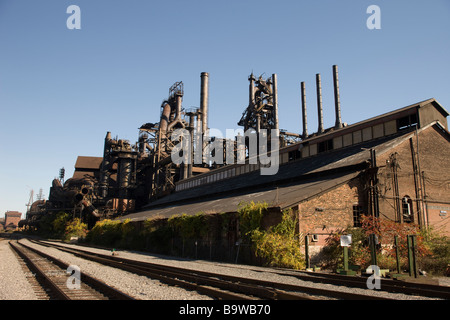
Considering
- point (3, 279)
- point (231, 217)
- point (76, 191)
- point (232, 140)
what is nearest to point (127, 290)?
point (3, 279)

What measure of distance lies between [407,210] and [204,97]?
37.7 m

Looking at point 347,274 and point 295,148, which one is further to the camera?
point 295,148

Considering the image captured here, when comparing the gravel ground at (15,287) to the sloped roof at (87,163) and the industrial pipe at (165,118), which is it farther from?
the sloped roof at (87,163)

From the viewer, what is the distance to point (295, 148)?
3194 cm

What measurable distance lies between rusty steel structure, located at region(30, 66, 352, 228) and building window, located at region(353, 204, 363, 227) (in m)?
26.2

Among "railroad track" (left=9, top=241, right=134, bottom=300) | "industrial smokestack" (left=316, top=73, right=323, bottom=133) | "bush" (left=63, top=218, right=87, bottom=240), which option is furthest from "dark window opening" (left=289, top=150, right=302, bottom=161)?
"bush" (left=63, top=218, right=87, bottom=240)

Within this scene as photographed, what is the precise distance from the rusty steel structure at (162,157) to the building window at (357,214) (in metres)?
26.2

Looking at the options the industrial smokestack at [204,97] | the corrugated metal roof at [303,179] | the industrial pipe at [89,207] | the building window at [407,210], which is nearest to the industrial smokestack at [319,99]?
the industrial smokestack at [204,97]

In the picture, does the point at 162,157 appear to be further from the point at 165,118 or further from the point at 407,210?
the point at 407,210

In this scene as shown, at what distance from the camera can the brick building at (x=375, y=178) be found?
1834cm

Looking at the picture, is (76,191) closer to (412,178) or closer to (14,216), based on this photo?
(412,178)

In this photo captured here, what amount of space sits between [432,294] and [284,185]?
53.9ft

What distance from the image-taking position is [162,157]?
167ft
